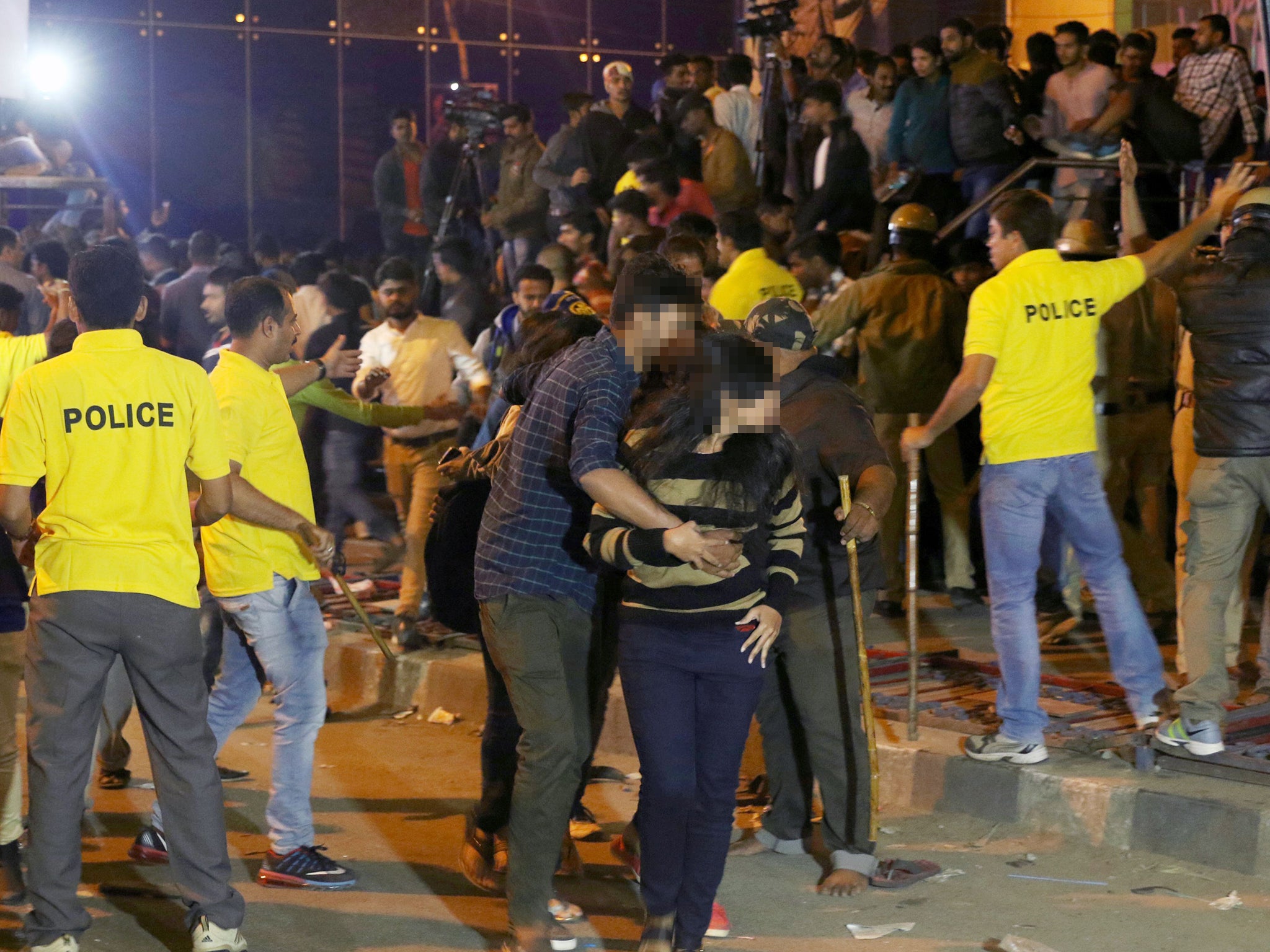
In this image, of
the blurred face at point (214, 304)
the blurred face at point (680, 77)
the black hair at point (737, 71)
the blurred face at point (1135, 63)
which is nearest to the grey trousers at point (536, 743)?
the blurred face at point (214, 304)

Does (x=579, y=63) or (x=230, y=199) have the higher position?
(x=579, y=63)

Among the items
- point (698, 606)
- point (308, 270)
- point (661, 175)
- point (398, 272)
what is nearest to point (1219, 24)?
point (661, 175)

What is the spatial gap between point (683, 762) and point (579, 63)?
51.5 feet

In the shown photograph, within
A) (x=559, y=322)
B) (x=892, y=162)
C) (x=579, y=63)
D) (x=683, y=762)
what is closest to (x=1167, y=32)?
(x=892, y=162)

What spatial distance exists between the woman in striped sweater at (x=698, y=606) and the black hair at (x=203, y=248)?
764 centimetres

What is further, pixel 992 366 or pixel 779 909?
pixel 992 366

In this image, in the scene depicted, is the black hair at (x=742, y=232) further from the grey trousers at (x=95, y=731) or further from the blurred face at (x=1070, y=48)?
the grey trousers at (x=95, y=731)

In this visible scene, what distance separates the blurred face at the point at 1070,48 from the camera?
443 inches

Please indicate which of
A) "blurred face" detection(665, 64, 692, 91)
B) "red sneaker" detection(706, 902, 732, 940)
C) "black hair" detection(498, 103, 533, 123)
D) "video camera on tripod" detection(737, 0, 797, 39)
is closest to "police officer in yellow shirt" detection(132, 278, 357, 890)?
"red sneaker" detection(706, 902, 732, 940)

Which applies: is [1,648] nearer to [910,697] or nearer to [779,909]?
[779,909]

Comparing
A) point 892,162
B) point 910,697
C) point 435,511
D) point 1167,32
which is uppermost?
point 1167,32

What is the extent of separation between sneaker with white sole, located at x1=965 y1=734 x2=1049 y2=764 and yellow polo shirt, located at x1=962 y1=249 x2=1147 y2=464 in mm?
1054

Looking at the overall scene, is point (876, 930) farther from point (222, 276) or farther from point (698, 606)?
point (222, 276)

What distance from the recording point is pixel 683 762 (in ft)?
14.7
